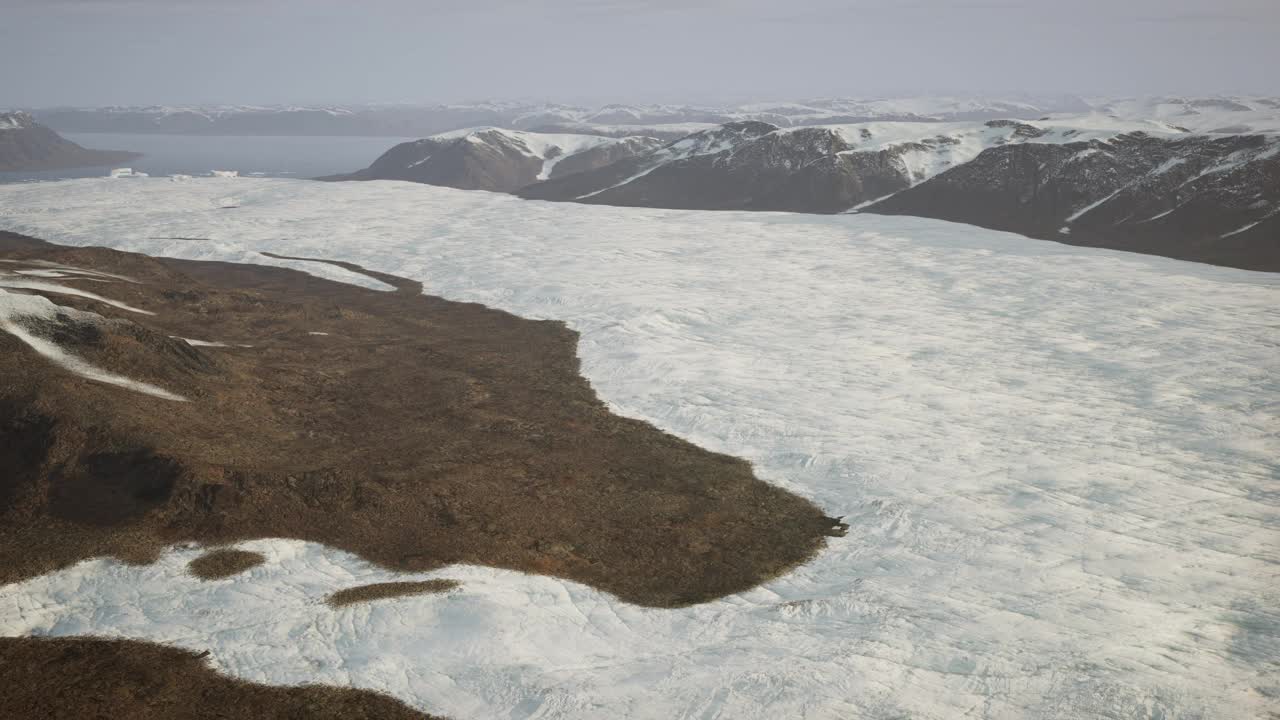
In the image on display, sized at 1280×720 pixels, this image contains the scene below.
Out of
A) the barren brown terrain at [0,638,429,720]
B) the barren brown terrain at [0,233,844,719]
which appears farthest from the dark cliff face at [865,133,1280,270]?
the barren brown terrain at [0,638,429,720]

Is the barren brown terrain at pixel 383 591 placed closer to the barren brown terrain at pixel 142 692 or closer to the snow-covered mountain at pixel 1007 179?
the barren brown terrain at pixel 142 692

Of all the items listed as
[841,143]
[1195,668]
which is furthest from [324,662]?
[841,143]

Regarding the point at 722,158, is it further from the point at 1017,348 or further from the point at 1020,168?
the point at 1017,348

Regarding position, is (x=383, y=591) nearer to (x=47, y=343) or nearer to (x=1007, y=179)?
(x=47, y=343)

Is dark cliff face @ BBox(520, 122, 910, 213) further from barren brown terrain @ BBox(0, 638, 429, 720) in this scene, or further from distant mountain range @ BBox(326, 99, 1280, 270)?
barren brown terrain @ BBox(0, 638, 429, 720)

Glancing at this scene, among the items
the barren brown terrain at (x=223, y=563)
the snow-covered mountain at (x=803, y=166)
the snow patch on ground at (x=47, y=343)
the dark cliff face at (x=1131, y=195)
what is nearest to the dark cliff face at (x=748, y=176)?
the snow-covered mountain at (x=803, y=166)

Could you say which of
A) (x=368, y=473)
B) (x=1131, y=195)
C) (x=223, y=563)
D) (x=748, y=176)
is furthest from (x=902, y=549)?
(x=748, y=176)
